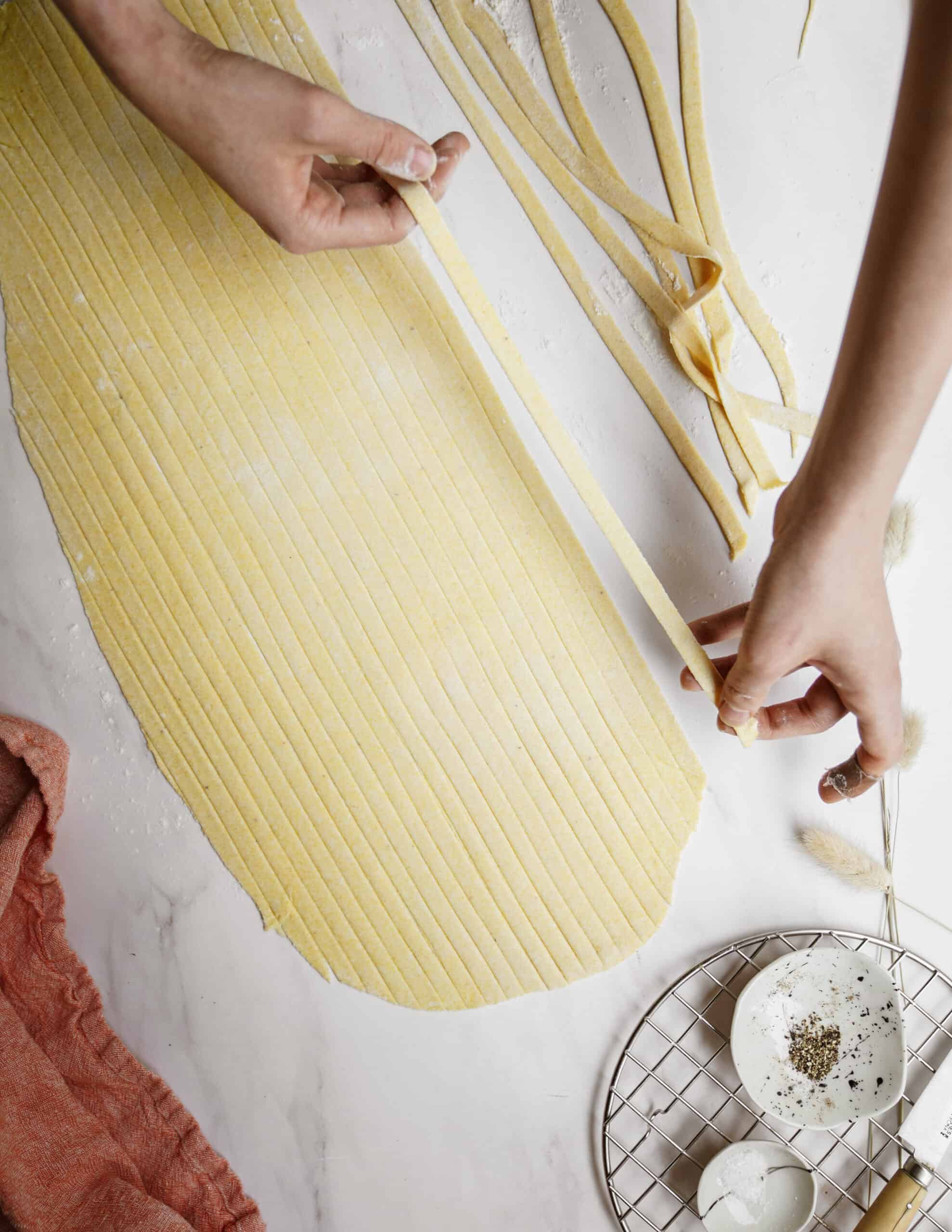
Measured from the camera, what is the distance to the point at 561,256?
2.10ft

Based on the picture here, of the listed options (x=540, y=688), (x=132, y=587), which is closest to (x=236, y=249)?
(x=132, y=587)

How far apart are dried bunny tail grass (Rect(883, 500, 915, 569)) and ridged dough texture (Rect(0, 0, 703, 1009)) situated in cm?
21

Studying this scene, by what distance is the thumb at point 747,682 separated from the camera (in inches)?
20.7

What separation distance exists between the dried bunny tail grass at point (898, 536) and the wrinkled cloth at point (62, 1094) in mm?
683

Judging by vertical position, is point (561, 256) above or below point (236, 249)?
below

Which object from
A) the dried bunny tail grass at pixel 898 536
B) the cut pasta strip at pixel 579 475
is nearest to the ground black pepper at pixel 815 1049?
the cut pasta strip at pixel 579 475

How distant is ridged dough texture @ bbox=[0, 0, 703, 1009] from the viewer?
634mm

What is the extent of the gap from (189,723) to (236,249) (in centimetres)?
38

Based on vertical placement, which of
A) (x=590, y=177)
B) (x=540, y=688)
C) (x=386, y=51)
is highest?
(x=386, y=51)

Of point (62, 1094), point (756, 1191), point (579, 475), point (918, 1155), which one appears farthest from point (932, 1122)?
point (62, 1094)

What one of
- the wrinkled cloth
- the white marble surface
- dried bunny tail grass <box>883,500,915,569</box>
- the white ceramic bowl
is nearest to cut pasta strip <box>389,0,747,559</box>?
the white marble surface

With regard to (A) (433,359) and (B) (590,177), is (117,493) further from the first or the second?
(B) (590,177)

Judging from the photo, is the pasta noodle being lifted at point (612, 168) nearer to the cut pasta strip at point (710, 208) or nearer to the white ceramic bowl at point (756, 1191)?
the cut pasta strip at point (710, 208)

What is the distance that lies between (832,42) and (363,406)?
0.47 metres
